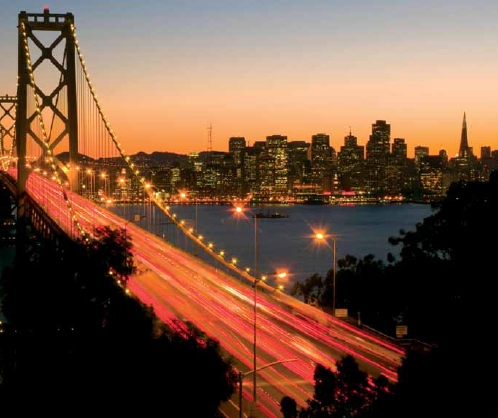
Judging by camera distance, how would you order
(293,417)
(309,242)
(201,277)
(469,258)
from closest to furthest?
(293,417) → (469,258) → (201,277) → (309,242)

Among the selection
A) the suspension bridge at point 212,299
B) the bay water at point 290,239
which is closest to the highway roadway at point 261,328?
the suspension bridge at point 212,299

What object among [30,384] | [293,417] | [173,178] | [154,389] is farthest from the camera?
[173,178]

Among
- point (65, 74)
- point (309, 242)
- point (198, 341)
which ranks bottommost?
point (309, 242)

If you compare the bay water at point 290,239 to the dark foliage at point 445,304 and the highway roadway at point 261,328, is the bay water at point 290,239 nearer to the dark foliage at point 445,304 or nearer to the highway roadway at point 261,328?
the highway roadway at point 261,328

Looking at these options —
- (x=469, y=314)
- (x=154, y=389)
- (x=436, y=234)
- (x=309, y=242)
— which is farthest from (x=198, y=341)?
(x=309, y=242)

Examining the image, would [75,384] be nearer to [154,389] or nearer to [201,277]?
[154,389]

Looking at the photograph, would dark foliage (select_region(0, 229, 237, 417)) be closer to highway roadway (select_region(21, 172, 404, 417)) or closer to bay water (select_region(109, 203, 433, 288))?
highway roadway (select_region(21, 172, 404, 417))

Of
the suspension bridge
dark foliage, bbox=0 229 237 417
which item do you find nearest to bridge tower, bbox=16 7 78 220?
the suspension bridge

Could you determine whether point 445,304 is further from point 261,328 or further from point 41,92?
point 41,92
